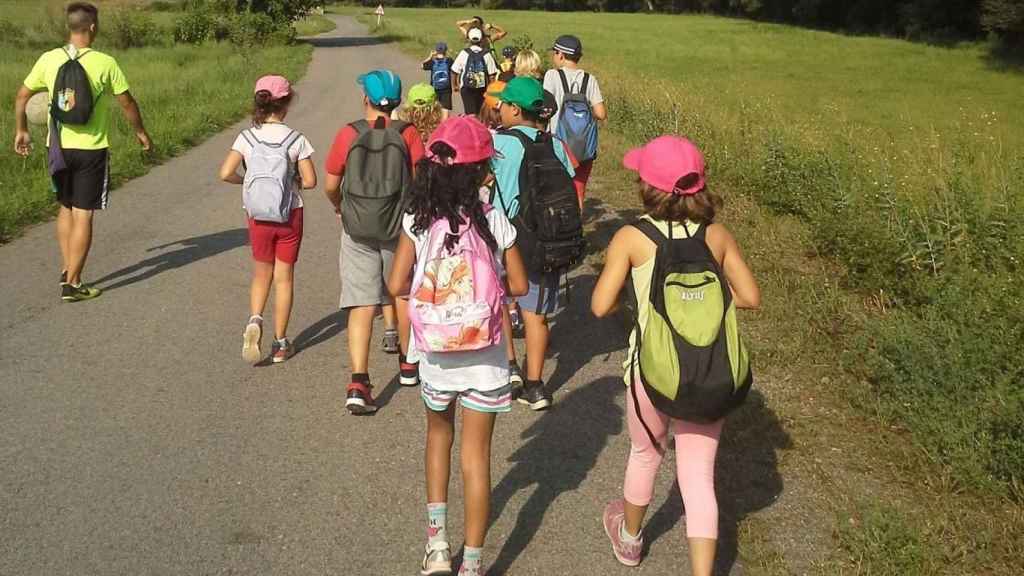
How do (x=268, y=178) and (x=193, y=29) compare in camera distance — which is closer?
(x=268, y=178)

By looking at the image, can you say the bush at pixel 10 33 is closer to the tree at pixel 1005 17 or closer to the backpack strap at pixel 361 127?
the backpack strap at pixel 361 127

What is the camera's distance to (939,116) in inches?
947

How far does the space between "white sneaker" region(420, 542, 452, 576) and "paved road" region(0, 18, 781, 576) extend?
0.20 m

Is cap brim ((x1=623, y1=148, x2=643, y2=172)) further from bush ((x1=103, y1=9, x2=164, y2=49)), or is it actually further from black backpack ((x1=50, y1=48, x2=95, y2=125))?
bush ((x1=103, y1=9, x2=164, y2=49))

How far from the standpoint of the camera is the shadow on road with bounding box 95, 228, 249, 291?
7.89 metres

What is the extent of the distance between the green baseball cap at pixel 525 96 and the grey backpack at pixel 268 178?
4.58 ft

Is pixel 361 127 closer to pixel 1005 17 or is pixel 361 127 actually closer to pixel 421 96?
pixel 421 96

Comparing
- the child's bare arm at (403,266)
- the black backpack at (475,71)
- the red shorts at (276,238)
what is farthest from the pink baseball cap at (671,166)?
the black backpack at (475,71)

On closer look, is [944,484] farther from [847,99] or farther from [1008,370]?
[847,99]

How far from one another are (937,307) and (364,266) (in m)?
3.55

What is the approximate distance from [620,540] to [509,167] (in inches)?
87.0

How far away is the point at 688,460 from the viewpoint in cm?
349

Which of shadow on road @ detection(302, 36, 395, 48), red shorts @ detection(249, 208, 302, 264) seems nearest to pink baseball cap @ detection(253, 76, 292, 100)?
red shorts @ detection(249, 208, 302, 264)

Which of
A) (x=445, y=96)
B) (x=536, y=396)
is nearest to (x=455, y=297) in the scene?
(x=536, y=396)
